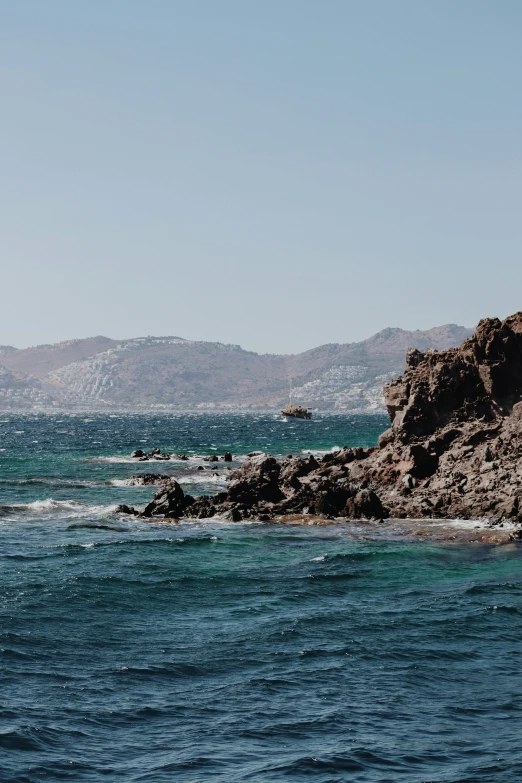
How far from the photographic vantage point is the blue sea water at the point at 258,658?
1897 centimetres

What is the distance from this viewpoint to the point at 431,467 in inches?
2240

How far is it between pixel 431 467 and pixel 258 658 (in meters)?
33.1

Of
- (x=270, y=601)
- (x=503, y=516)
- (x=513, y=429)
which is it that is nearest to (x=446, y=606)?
(x=270, y=601)

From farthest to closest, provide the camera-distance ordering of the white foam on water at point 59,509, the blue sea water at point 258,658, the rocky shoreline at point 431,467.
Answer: the white foam on water at point 59,509 < the rocky shoreline at point 431,467 < the blue sea water at point 258,658

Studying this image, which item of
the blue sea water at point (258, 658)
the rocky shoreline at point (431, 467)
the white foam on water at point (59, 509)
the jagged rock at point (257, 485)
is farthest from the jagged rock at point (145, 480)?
the blue sea water at point (258, 658)

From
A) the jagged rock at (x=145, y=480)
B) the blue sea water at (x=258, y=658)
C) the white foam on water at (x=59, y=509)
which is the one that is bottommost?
the blue sea water at (x=258, y=658)

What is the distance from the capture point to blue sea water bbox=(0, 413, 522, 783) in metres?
19.0

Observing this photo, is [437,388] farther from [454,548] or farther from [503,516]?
[454,548]

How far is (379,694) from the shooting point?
75.3ft

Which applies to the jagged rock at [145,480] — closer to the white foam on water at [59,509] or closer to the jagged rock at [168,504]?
the white foam on water at [59,509]

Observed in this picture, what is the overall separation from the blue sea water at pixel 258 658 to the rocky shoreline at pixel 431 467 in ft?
20.8

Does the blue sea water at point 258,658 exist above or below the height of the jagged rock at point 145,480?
below

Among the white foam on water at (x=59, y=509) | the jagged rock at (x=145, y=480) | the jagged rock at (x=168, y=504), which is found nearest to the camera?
the jagged rock at (x=168, y=504)

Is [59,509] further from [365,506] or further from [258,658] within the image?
[258,658]
